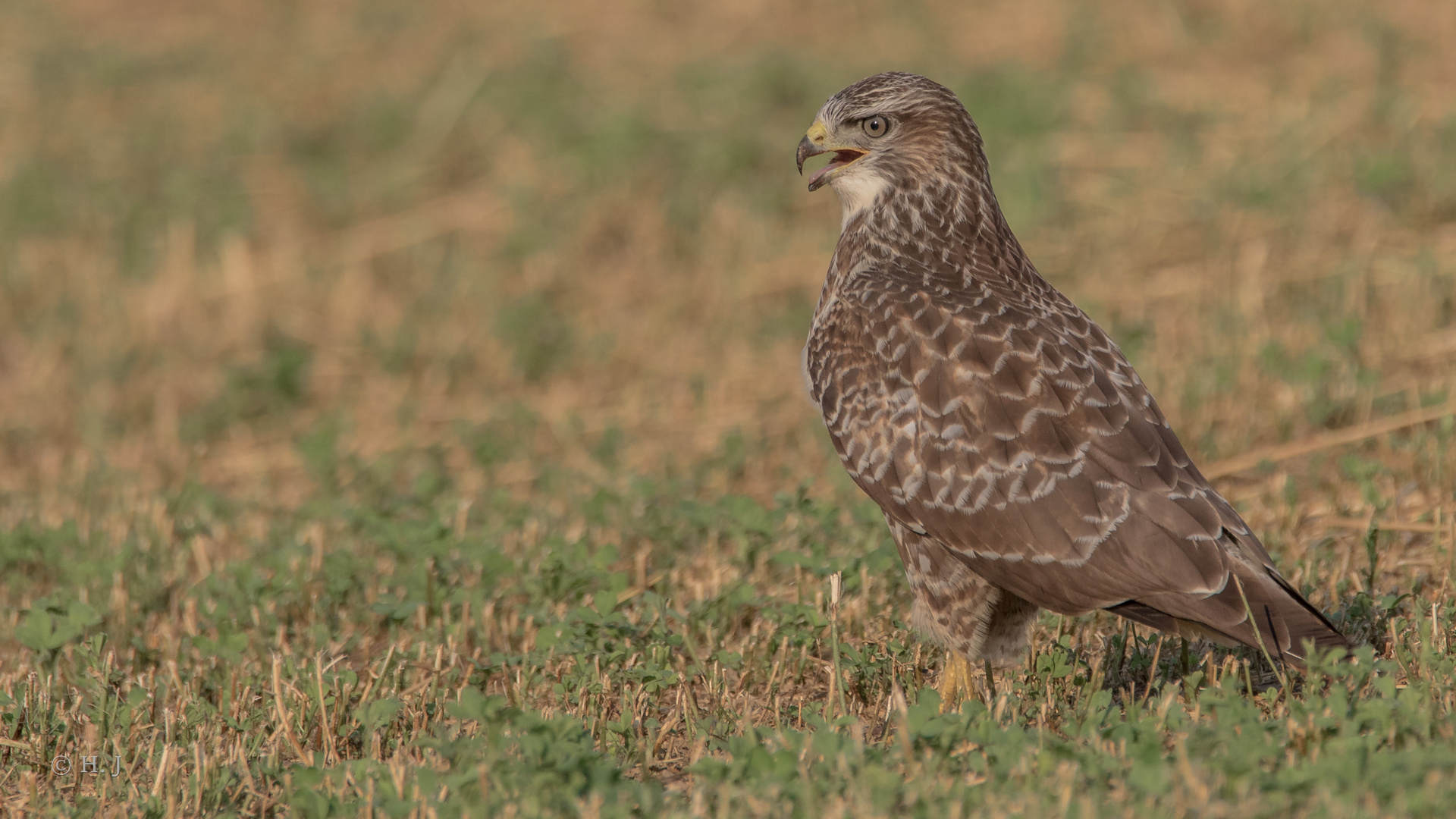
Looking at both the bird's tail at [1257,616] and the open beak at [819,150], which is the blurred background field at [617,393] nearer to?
the bird's tail at [1257,616]

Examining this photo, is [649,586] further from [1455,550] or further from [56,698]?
[1455,550]

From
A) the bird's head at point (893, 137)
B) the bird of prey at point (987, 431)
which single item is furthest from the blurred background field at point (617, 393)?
the bird's head at point (893, 137)

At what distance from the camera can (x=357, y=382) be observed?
9688 millimetres

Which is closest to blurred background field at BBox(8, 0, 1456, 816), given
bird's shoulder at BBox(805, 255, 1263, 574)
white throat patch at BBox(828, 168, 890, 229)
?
bird's shoulder at BBox(805, 255, 1263, 574)

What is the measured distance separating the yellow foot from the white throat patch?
160cm

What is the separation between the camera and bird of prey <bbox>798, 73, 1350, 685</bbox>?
4.38m

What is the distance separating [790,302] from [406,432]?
268 cm

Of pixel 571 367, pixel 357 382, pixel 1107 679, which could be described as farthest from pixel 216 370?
pixel 1107 679

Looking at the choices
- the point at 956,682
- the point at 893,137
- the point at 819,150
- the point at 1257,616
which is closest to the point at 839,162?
the point at 819,150

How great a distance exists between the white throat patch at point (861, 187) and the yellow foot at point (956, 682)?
5.25 ft

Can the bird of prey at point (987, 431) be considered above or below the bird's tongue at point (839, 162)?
below

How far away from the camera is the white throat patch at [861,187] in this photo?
5520 mm

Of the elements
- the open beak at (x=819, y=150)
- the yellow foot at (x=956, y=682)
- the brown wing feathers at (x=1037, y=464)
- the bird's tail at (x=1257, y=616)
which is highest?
the open beak at (x=819, y=150)

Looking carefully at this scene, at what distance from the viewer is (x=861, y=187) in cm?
554
